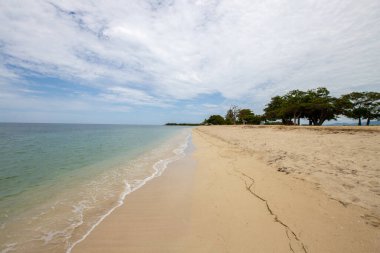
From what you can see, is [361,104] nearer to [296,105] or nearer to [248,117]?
[296,105]

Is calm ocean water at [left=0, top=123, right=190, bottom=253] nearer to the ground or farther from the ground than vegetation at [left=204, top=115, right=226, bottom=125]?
nearer to the ground

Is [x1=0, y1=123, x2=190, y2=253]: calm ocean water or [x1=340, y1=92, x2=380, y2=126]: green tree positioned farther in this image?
[x1=340, y1=92, x2=380, y2=126]: green tree

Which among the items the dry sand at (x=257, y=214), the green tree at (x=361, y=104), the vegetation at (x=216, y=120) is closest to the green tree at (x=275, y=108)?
the green tree at (x=361, y=104)

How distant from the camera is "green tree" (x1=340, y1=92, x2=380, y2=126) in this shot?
36969mm

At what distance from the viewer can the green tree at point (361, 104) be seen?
37.0 m

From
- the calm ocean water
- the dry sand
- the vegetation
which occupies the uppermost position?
the vegetation

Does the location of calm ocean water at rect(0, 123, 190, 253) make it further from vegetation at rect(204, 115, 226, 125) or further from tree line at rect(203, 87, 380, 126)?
vegetation at rect(204, 115, 226, 125)

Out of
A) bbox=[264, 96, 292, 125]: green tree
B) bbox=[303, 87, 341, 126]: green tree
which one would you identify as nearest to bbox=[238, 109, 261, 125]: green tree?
bbox=[264, 96, 292, 125]: green tree

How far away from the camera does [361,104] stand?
3831cm

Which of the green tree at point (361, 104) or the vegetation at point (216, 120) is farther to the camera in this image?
the vegetation at point (216, 120)

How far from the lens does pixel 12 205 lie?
5672mm

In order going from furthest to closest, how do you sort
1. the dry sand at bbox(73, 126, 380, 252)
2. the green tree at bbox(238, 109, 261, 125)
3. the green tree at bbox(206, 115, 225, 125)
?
the green tree at bbox(206, 115, 225, 125) < the green tree at bbox(238, 109, 261, 125) < the dry sand at bbox(73, 126, 380, 252)

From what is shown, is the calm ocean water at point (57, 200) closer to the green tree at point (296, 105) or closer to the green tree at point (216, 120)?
the green tree at point (296, 105)

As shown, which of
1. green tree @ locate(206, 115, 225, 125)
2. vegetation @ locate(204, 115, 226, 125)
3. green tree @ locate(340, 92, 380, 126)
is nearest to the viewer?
green tree @ locate(340, 92, 380, 126)
